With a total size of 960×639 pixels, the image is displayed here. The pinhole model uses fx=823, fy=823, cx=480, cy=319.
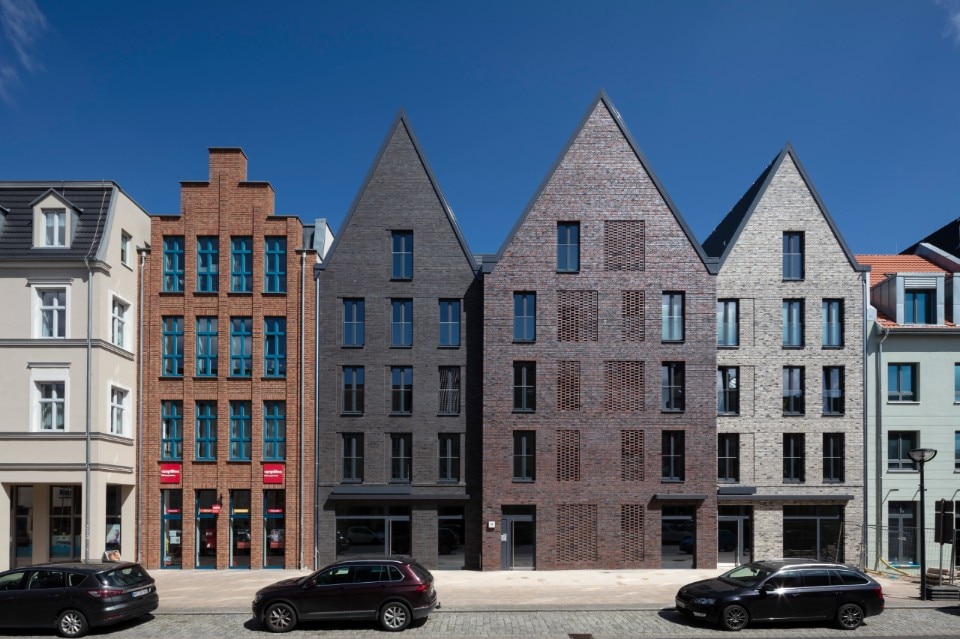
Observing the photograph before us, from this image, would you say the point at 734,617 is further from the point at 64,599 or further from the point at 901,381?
the point at 901,381

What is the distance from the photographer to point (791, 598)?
20.3 metres

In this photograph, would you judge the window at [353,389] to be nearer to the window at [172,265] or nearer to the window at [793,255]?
the window at [172,265]

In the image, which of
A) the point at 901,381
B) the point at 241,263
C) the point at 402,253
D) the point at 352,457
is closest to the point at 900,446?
the point at 901,381

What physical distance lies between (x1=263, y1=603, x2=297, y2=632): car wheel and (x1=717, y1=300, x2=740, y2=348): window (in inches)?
799

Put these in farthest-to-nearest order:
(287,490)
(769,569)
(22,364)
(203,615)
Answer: (287,490) → (22,364) → (203,615) → (769,569)

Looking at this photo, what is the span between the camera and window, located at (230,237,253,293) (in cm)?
3272

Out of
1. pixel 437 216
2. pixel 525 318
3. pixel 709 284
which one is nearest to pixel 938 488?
pixel 709 284

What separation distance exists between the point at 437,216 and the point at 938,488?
22.4m

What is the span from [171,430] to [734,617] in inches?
874

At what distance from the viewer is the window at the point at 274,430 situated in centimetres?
3216

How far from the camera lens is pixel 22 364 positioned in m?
28.9

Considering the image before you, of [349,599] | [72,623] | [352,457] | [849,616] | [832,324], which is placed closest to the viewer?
[72,623]

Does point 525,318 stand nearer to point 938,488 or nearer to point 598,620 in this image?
point 598,620

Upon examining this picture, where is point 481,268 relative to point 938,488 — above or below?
above
